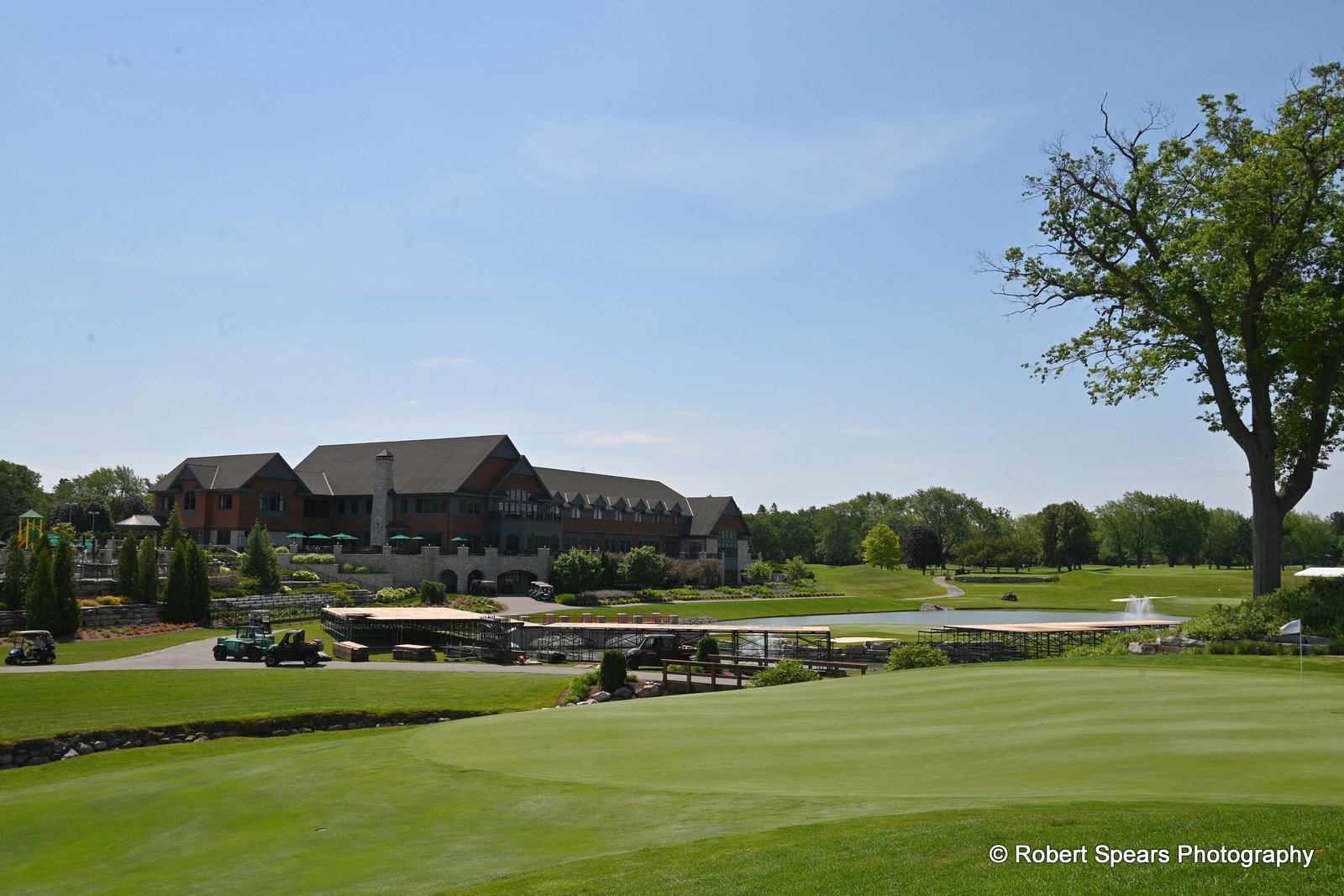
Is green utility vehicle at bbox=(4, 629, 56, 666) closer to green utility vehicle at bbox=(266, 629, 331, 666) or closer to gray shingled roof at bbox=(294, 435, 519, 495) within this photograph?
green utility vehicle at bbox=(266, 629, 331, 666)

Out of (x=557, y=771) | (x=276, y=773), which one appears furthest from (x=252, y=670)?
(x=557, y=771)

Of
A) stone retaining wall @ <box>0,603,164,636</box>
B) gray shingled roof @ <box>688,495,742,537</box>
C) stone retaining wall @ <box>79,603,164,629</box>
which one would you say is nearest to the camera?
stone retaining wall @ <box>0,603,164,636</box>

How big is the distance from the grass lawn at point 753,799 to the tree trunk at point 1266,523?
10.9 meters

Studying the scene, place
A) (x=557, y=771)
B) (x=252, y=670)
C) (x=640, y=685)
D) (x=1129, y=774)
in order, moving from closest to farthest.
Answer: (x=1129, y=774) < (x=557, y=771) < (x=640, y=685) < (x=252, y=670)

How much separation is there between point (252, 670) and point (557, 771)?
1005 inches

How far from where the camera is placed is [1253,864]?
794 centimetres

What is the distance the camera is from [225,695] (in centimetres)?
3091

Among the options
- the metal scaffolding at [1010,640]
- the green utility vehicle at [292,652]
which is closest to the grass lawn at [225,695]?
the green utility vehicle at [292,652]

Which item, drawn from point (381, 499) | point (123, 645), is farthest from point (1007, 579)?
point (123, 645)

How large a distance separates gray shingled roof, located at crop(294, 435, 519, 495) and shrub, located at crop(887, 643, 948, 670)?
2215 inches

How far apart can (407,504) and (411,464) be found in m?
4.55

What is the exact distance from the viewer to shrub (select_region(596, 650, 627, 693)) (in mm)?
31812

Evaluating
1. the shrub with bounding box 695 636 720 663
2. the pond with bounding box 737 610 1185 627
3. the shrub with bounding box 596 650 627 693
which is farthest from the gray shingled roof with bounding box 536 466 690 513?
the shrub with bounding box 596 650 627 693

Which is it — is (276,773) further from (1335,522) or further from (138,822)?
(1335,522)
